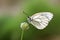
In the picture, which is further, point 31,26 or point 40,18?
point 31,26

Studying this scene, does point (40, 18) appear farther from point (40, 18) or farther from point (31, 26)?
point (31, 26)

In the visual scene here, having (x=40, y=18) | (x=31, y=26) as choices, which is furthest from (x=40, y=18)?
(x=31, y=26)

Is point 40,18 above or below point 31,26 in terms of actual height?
below

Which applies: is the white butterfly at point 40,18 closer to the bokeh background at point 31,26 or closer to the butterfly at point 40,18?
the butterfly at point 40,18

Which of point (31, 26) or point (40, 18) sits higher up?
point (31, 26)

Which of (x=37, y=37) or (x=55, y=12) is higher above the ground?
(x=55, y=12)

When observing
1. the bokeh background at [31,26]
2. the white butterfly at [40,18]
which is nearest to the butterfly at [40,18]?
the white butterfly at [40,18]

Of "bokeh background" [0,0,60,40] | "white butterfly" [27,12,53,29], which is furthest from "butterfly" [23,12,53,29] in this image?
"bokeh background" [0,0,60,40]

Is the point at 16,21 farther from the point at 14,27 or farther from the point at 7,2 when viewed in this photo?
the point at 7,2

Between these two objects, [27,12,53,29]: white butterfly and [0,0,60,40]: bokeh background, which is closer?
[27,12,53,29]: white butterfly

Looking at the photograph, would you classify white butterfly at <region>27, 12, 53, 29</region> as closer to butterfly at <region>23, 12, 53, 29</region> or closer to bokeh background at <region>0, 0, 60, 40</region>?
butterfly at <region>23, 12, 53, 29</region>

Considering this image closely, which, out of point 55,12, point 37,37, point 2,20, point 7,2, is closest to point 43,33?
point 37,37
